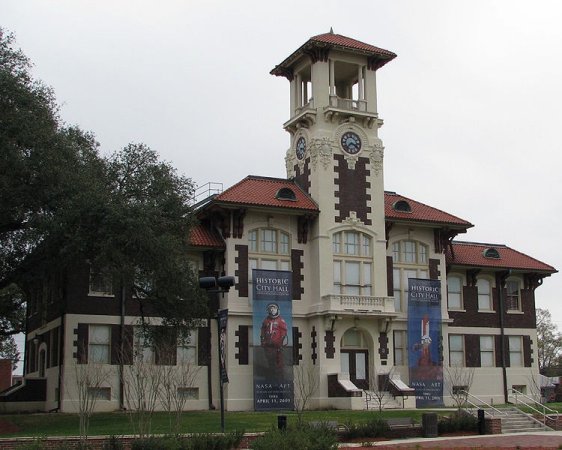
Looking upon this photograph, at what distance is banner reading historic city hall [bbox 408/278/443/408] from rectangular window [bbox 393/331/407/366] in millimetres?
1336

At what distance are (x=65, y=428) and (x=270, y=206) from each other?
1584 centimetres

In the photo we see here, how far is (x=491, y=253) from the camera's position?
50812mm

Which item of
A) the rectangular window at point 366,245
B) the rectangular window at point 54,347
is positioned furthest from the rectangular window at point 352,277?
the rectangular window at point 54,347

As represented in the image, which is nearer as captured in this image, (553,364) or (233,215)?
(233,215)

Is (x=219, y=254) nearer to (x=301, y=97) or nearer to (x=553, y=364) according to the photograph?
(x=301, y=97)

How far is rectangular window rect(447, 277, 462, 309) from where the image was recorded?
49219 mm

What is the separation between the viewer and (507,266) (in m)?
50.0

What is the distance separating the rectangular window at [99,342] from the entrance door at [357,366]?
11.7 m

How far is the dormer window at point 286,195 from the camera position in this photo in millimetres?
43812

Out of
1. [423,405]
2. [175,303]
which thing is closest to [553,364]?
[423,405]

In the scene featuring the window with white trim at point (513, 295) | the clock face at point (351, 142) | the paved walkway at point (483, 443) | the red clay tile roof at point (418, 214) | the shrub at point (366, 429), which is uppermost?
the clock face at point (351, 142)

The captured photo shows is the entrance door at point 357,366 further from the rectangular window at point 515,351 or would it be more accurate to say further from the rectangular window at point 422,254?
the rectangular window at point 515,351

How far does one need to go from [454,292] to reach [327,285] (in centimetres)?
959

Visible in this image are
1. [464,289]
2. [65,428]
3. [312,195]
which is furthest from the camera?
[464,289]
